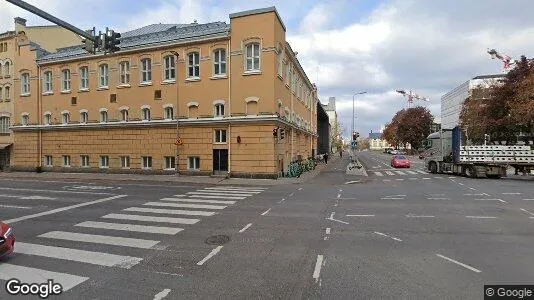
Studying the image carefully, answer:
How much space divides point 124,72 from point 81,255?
27157mm

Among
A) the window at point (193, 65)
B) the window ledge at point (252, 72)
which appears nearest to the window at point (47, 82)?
the window at point (193, 65)

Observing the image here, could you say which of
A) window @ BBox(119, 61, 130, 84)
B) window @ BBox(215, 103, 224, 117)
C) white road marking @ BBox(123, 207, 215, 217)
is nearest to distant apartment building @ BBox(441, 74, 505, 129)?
window @ BBox(215, 103, 224, 117)

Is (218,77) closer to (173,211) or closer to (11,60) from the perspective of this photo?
(173,211)

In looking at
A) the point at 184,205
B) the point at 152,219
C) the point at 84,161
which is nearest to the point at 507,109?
the point at 184,205

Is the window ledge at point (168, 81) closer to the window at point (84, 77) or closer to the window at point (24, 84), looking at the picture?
the window at point (84, 77)

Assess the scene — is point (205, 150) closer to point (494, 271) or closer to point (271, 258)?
point (271, 258)

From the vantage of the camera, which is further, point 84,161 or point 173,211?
point 84,161

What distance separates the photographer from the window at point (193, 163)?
29516 mm

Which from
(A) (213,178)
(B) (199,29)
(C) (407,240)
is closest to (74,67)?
(B) (199,29)

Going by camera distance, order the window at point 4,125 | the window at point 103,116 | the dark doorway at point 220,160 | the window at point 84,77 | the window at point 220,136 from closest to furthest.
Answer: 1. the dark doorway at point 220,160
2. the window at point 220,136
3. the window at point 103,116
4. the window at point 84,77
5. the window at point 4,125

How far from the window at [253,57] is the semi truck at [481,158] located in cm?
1704

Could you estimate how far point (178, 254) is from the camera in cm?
829

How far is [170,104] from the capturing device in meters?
30.3

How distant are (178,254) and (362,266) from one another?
3904mm
